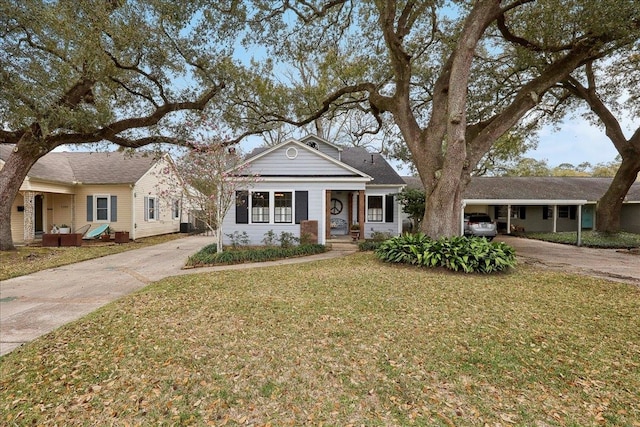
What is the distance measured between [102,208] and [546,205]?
1075 inches

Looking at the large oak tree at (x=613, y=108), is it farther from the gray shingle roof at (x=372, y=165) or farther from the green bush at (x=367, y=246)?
the green bush at (x=367, y=246)

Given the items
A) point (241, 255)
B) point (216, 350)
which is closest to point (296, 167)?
point (241, 255)

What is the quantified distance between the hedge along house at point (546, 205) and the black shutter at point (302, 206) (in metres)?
10.1

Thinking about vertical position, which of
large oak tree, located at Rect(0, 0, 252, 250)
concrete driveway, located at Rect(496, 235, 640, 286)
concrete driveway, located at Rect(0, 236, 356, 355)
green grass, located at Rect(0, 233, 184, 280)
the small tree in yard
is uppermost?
large oak tree, located at Rect(0, 0, 252, 250)

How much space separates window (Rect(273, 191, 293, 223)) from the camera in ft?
43.2

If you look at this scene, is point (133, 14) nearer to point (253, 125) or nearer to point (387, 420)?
point (253, 125)

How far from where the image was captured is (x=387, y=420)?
260 centimetres

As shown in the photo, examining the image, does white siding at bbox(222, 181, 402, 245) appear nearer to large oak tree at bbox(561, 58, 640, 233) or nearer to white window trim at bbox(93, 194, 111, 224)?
white window trim at bbox(93, 194, 111, 224)

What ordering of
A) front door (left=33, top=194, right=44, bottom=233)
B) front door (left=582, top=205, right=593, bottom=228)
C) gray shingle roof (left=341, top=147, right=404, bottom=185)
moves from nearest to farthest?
gray shingle roof (left=341, top=147, right=404, bottom=185) → front door (left=33, top=194, right=44, bottom=233) → front door (left=582, top=205, right=593, bottom=228)

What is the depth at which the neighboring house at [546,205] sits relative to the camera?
18047mm

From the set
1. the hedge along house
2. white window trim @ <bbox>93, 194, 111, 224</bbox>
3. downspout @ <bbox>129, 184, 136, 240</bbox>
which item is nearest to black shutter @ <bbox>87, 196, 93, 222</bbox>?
white window trim @ <bbox>93, 194, 111, 224</bbox>

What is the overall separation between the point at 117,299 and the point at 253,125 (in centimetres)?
1052

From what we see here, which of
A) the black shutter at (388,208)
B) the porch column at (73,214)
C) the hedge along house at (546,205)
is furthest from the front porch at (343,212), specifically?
the porch column at (73,214)

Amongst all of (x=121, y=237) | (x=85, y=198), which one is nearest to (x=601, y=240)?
(x=121, y=237)
